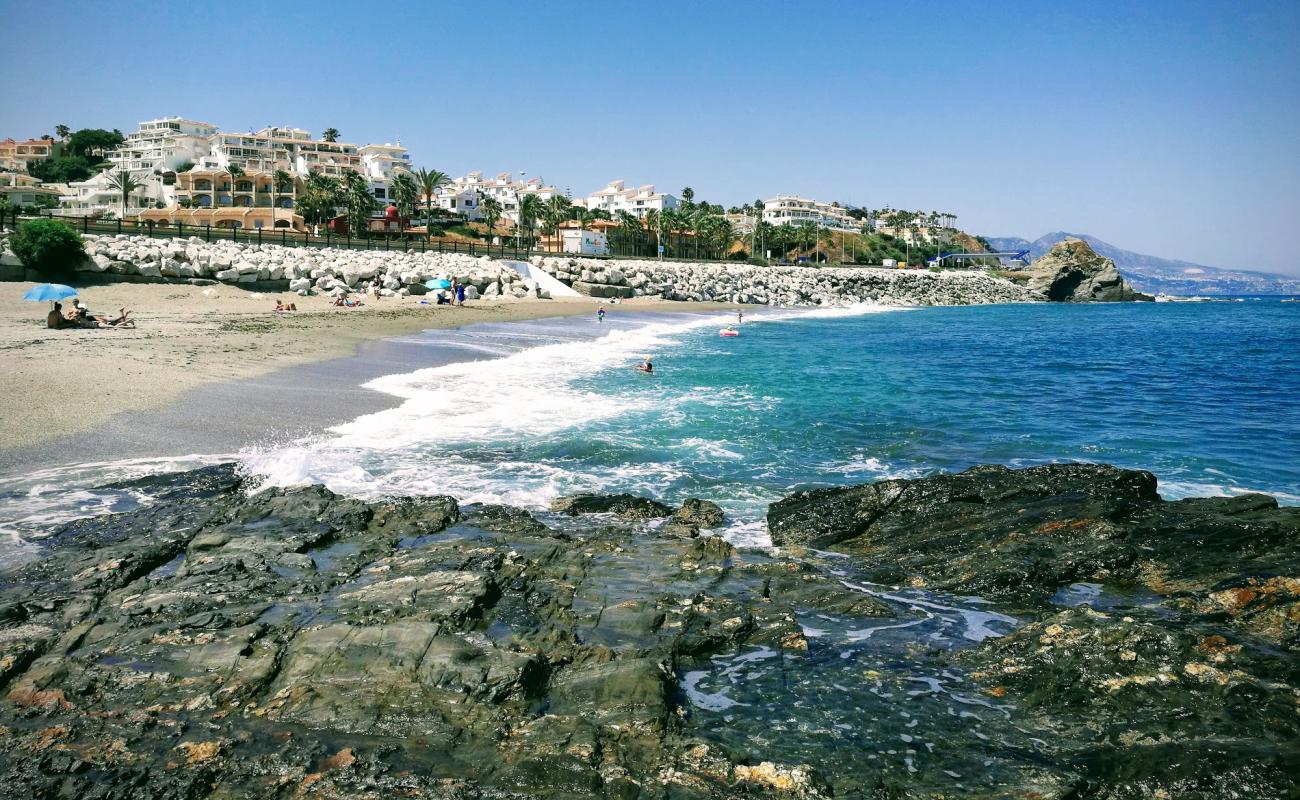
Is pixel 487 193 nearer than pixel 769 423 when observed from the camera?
No

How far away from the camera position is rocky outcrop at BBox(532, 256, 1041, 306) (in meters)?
61.0

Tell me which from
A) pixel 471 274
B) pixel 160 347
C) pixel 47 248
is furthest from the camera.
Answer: pixel 471 274

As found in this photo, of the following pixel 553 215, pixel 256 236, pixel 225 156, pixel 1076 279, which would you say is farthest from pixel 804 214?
pixel 256 236

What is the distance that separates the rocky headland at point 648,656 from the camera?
183 inches

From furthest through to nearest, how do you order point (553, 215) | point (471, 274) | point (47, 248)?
point (553, 215) → point (471, 274) → point (47, 248)

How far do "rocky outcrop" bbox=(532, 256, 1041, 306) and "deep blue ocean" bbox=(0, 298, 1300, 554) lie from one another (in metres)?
27.1

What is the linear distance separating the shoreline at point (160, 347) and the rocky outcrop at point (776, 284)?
21.7 metres

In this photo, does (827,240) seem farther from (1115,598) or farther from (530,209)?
(1115,598)

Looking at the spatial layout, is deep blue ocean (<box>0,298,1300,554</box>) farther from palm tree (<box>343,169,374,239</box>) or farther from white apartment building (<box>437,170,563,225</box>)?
white apartment building (<box>437,170,563,225</box>)

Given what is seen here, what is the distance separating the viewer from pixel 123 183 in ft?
254

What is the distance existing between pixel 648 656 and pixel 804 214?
166 metres

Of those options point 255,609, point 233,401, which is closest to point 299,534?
point 255,609

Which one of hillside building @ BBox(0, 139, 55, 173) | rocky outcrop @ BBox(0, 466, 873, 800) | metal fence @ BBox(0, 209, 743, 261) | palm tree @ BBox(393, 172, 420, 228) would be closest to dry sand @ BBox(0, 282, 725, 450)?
rocky outcrop @ BBox(0, 466, 873, 800)

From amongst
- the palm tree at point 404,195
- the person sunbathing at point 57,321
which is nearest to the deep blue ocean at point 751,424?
the person sunbathing at point 57,321
